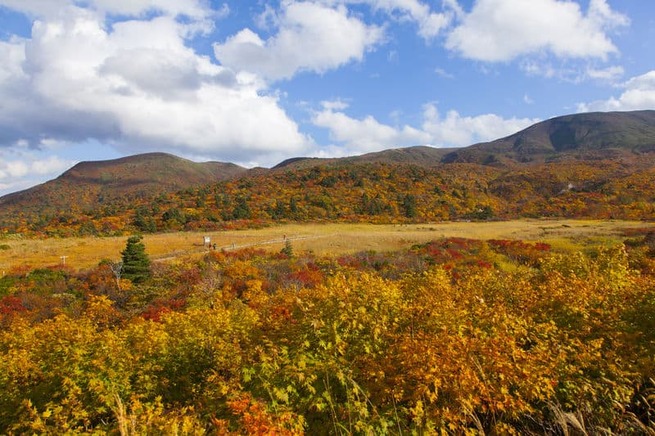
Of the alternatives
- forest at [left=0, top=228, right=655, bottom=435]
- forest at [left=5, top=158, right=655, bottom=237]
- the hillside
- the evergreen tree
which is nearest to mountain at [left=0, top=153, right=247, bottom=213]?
the hillside

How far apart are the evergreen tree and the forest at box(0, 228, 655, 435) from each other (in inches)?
602

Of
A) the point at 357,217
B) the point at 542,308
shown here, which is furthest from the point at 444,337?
the point at 357,217

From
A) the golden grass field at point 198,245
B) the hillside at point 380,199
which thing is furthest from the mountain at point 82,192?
the golden grass field at point 198,245

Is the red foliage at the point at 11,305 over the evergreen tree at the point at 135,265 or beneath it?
A: beneath

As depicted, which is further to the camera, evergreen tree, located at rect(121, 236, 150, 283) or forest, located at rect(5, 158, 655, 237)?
forest, located at rect(5, 158, 655, 237)

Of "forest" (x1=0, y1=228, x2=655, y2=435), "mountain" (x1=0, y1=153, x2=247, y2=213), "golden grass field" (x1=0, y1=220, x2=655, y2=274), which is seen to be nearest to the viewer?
"forest" (x1=0, y1=228, x2=655, y2=435)

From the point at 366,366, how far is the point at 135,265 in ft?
78.7

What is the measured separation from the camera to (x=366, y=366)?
7.05 meters

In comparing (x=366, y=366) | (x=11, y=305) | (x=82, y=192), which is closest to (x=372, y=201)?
(x=11, y=305)

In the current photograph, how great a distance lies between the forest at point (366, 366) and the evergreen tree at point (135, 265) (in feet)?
50.2

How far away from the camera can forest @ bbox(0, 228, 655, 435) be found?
5.64 m

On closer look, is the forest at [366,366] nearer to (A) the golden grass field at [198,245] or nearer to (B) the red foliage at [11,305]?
(B) the red foliage at [11,305]

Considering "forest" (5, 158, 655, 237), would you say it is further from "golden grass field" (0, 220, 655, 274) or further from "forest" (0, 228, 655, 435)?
"forest" (0, 228, 655, 435)

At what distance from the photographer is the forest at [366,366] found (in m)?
5.64
